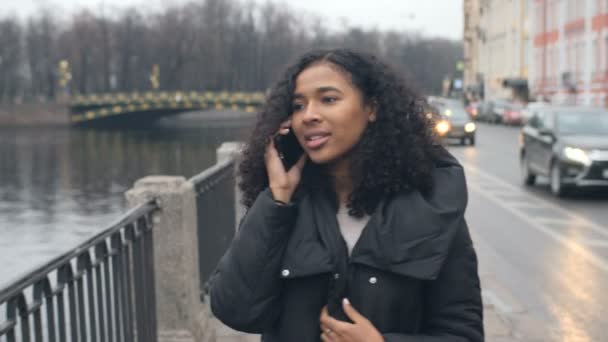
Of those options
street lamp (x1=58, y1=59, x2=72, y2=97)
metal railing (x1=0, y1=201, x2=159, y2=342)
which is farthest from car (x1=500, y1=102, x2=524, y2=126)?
metal railing (x1=0, y1=201, x2=159, y2=342)

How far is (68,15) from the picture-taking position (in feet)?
328

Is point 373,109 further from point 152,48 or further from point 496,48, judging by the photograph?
point 152,48

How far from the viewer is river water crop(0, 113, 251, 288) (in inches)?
635

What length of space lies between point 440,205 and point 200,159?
99.9ft

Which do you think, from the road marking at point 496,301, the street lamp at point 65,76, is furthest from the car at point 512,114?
the road marking at point 496,301

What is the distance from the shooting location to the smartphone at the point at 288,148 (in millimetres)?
2398

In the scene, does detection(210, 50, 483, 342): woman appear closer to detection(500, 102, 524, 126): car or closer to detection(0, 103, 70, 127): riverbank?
detection(500, 102, 524, 126): car

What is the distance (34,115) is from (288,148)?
254 feet

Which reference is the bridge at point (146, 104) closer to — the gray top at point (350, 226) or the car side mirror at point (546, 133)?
the car side mirror at point (546, 133)

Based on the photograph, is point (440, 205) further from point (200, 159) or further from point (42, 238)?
point (200, 159)

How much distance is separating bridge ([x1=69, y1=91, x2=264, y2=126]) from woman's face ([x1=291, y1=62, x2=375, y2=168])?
212 feet

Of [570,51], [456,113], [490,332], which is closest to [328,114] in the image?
[490,332]

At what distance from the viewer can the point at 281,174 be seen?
7.66 ft

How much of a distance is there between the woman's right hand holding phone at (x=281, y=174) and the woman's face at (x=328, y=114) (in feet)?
0.21
